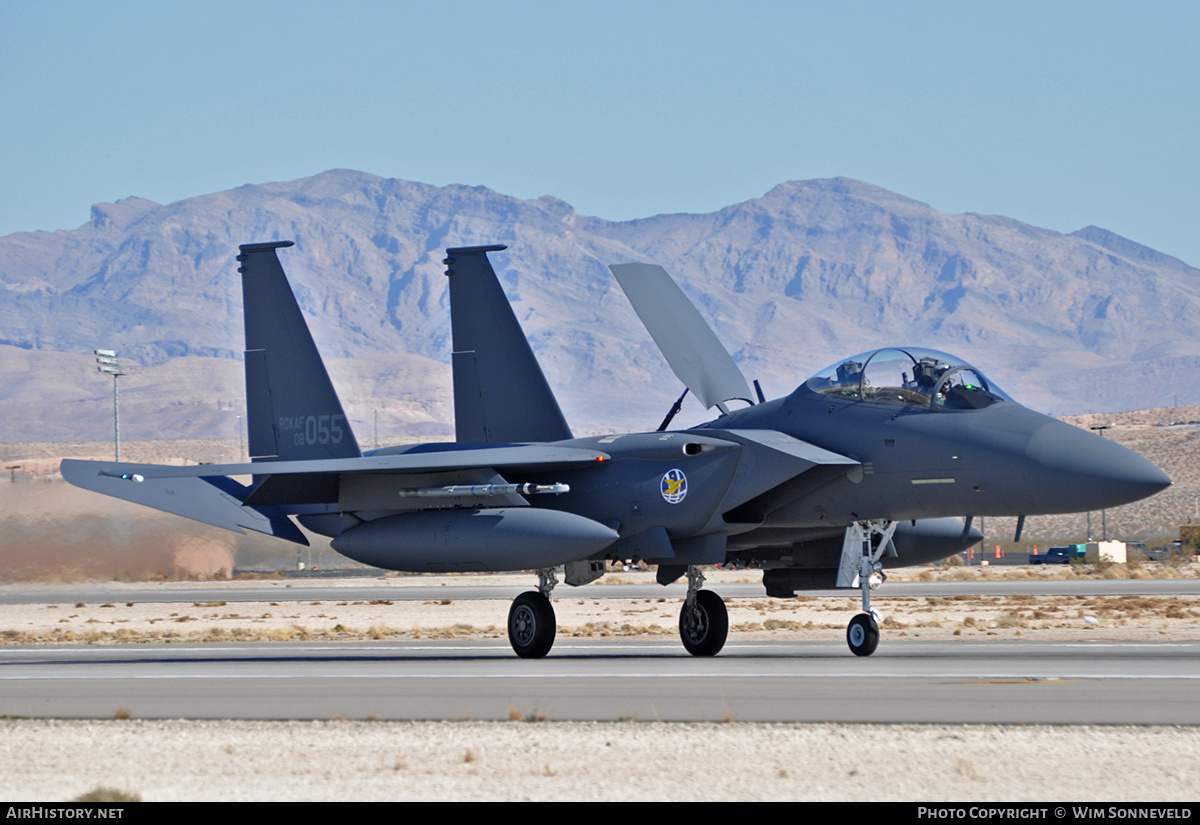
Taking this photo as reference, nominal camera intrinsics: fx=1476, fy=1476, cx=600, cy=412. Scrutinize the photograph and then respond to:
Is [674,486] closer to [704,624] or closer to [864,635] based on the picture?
[704,624]

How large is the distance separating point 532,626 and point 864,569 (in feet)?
14.0

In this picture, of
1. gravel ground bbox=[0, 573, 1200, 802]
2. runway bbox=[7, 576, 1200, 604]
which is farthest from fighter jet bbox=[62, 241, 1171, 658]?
runway bbox=[7, 576, 1200, 604]

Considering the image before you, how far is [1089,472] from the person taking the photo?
1538 centimetres

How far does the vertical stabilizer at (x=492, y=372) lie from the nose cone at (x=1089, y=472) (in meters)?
8.54

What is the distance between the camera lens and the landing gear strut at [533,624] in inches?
739

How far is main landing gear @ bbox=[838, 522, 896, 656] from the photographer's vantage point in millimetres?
17016

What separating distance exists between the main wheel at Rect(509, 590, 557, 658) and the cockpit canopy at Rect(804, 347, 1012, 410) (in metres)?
4.68

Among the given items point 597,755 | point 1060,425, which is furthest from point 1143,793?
point 1060,425

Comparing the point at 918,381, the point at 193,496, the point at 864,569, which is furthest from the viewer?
the point at 193,496

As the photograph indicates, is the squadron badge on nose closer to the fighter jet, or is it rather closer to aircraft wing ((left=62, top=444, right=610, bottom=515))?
the fighter jet

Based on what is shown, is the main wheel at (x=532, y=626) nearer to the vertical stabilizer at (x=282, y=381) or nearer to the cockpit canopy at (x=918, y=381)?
the vertical stabilizer at (x=282, y=381)

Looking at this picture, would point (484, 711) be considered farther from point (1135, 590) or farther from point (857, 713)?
point (1135, 590)

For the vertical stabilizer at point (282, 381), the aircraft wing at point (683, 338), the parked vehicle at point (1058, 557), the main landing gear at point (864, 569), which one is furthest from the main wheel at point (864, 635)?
the parked vehicle at point (1058, 557)

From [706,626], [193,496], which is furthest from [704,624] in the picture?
[193,496]
